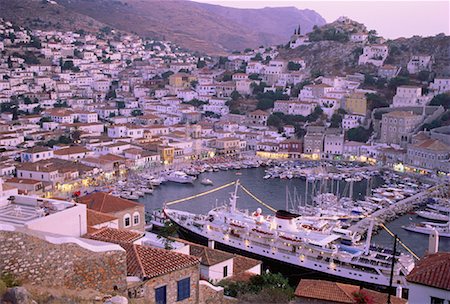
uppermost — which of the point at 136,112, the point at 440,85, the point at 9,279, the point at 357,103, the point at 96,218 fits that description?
the point at 440,85

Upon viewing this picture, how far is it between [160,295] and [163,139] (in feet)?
83.3

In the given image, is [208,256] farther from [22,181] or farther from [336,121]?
[336,121]

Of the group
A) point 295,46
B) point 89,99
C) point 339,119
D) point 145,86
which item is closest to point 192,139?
point 339,119

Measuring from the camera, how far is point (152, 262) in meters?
4.86

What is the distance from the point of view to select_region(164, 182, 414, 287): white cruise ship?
13.0 meters

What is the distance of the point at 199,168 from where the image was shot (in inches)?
1059

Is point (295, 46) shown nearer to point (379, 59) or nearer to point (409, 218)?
point (379, 59)

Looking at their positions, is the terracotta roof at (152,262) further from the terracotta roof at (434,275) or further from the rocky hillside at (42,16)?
the rocky hillside at (42,16)

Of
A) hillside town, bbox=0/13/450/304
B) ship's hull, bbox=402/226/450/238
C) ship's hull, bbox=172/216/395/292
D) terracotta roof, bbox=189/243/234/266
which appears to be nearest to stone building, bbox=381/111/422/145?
hillside town, bbox=0/13/450/304

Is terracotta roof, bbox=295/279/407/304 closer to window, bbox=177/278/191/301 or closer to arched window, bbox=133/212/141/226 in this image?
window, bbox=177/278/191/301

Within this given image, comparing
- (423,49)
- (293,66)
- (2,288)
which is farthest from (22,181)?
(423,49)

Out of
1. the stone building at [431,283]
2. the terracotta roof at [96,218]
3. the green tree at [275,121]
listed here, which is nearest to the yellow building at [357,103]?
the green tree at [275,121]

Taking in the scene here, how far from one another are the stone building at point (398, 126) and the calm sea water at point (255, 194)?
5428 mm

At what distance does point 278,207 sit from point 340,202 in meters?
2.46
